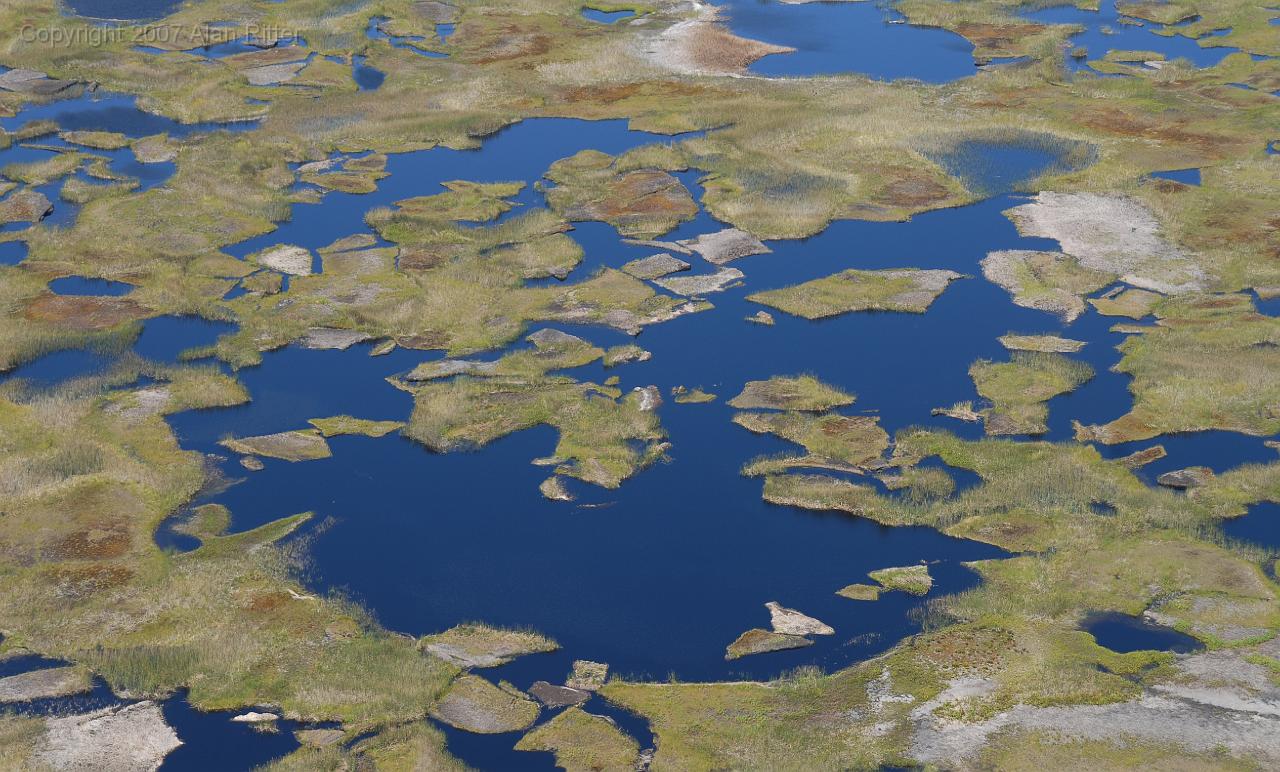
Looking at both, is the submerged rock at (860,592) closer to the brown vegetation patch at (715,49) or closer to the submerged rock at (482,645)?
the submerged rock at (482,645)

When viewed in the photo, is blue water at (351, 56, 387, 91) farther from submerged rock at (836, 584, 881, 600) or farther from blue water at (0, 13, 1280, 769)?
submerged rock at (836, 584, 881, 600)

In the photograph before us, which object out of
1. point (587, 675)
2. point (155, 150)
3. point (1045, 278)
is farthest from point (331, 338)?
point (1045, 278)

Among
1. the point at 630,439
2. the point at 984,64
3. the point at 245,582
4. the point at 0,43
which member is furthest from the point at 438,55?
the point at 245,582

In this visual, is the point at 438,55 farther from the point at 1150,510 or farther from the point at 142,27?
the point at 1150,510

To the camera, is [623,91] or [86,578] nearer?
[86,578]

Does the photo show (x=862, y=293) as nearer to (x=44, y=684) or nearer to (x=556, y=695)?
(x=556, y=695)

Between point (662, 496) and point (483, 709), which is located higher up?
point (662, 496)
